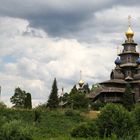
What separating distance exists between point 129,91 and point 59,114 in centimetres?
1687

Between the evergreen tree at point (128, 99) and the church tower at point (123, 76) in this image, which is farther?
the church tower at point (123, 76)

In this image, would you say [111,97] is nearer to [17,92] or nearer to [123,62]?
[123,62]

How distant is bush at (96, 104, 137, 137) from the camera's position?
3838 cm

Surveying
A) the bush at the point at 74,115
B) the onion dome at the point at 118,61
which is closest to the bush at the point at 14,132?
the bush at the point at 74,115

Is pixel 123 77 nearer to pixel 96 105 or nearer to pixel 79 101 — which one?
pixel 96 105

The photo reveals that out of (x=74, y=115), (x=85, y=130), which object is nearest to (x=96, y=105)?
(x=74, y=115)

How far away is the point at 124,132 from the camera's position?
37.6 m

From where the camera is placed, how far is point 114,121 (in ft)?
128

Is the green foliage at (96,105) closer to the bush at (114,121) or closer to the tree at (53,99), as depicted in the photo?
the tree at (53,99)

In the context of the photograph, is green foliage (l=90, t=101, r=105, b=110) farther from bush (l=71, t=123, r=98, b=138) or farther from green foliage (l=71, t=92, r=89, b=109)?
bush (l=71, t=123, r=98, b=138)

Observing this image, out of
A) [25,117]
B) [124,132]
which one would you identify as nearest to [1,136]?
[124,132]

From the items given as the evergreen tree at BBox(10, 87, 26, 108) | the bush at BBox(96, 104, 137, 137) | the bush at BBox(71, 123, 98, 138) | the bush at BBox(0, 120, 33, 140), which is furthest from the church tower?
Result: the bush at BBox(0, 120, 33, 140)

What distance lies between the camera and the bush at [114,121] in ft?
126

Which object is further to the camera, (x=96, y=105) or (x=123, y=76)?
(x=123, y=76)
